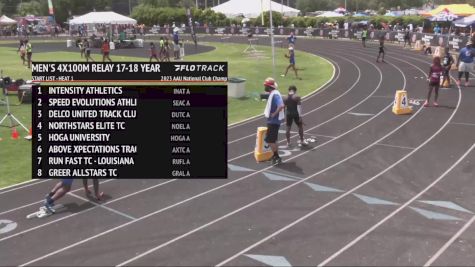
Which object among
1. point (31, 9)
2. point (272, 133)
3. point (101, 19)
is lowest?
point (272, 133)

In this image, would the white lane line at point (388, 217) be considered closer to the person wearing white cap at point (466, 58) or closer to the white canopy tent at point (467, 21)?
the person wearing white cap at point (466, 58)

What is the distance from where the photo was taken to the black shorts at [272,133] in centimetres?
1244

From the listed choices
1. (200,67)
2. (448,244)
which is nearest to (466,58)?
(448,244)

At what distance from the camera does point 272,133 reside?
12.5 meters

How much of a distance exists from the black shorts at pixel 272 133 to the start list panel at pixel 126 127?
7.55ft

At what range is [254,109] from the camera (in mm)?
19766

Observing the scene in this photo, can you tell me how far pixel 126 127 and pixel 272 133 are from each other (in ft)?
14.4

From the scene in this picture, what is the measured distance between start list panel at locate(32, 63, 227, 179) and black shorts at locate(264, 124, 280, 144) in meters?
2.30

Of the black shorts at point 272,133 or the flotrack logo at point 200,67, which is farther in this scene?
the black shorts at point 272,133

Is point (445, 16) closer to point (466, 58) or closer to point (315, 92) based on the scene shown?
point (466, 58)

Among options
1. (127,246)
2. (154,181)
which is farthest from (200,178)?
(127,246)

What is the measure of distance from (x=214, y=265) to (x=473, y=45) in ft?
73.4

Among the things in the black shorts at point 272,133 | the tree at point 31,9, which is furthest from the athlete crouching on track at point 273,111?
the tree at point 31,9

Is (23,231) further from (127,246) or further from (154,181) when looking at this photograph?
(154,181)
